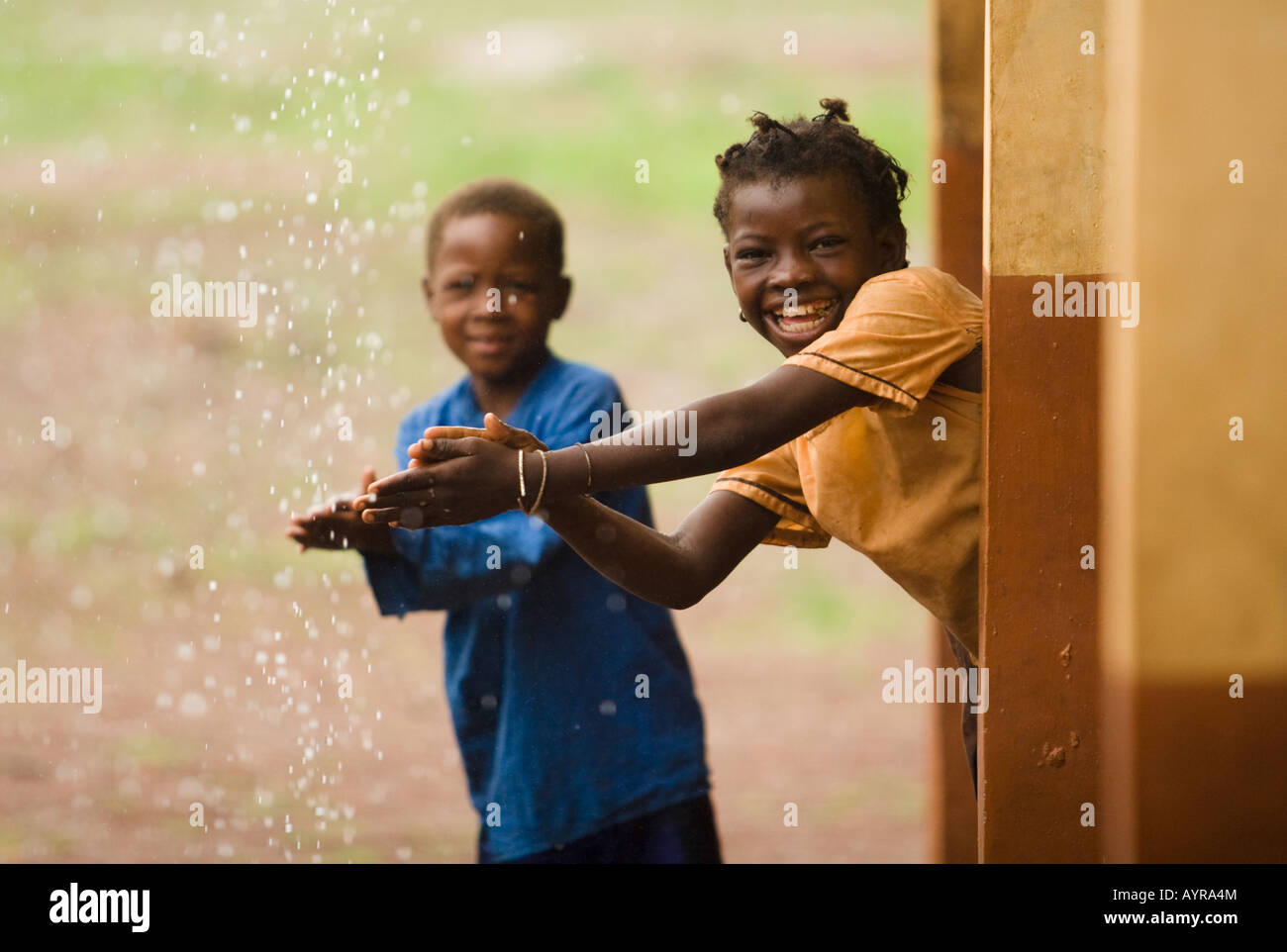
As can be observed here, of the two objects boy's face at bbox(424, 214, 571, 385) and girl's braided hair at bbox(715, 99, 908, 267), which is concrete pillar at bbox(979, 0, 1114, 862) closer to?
girl's braided hair at bbox(715, 99, 908, 267)

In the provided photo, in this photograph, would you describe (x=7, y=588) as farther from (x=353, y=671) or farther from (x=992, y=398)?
(x=992, y=398)

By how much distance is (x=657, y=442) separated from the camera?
1.92 m

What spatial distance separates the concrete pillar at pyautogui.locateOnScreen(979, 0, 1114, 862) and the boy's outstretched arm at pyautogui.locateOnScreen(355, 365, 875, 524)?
0.25 m

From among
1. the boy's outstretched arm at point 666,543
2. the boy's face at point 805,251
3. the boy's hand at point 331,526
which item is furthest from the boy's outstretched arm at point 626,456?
the boy's hand at point 331,526

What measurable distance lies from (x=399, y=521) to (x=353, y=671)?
5.44 metres

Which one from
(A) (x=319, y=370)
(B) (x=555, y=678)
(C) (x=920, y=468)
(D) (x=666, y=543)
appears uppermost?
(A) (x=319, y=370)

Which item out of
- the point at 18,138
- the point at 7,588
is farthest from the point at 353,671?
the point at 18,138

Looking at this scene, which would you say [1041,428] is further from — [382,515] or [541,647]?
[541,647]

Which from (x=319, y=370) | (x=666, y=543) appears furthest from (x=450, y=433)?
(x=319, y=370)

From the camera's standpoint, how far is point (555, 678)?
10.4 feet

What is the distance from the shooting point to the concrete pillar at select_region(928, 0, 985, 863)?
331 centimetres

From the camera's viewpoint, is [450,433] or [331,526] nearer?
[450,433]

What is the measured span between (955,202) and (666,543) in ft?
5.26

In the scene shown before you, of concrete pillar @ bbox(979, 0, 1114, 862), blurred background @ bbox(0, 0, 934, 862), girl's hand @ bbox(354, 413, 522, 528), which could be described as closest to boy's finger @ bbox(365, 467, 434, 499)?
girl's hand @ bbox(354, 413, 522, 528)
